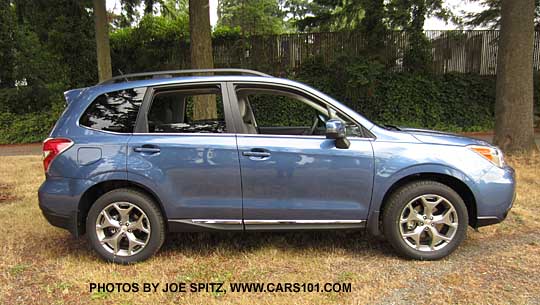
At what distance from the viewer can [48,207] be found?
12.2ft

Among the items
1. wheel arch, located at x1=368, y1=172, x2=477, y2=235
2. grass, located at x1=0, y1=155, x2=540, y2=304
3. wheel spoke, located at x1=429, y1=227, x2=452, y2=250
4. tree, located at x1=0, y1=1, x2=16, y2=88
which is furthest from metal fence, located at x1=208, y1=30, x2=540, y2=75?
wheel spoke, located at x1=429, y1=227, x2=452, y2=250

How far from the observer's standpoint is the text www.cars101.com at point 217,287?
128 inches

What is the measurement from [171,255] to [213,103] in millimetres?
4474

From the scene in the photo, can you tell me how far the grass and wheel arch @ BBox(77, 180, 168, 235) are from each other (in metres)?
0.41

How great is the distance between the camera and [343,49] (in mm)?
13750

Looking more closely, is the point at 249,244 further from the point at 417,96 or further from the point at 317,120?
the point at 417,96

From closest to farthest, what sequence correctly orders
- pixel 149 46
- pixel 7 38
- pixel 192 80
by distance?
pixel 192 80 → pixel 7 38 → pixel 149 46

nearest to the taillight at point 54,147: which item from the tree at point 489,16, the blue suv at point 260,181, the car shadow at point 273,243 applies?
the blue suv at point 260,181

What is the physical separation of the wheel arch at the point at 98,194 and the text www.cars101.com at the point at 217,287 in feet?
2.08

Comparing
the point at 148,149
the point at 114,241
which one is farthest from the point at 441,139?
the point at 114,241

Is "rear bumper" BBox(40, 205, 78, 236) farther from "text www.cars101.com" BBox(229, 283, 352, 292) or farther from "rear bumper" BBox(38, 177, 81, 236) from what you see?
"text www.cars101.com" BBox(229, 283, 352, 292)

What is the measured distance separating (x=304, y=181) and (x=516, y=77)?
5744mm

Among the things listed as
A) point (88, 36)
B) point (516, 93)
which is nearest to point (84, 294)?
point (516, 93)

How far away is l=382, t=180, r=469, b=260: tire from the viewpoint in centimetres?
362
